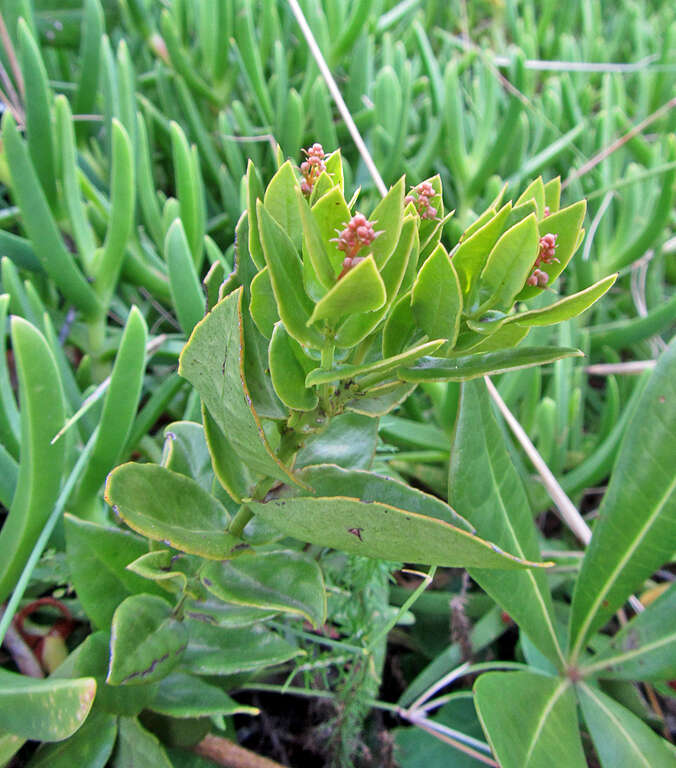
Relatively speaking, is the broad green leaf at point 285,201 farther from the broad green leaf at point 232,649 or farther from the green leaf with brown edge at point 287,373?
the broad green leaf at point 232,649

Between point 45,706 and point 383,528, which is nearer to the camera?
point 383,528

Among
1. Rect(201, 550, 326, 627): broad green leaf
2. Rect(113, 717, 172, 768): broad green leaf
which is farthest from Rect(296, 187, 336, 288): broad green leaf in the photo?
Rect(113, 717, 172, 768): broad green leaf

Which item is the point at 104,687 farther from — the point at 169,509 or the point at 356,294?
the point at 356,294

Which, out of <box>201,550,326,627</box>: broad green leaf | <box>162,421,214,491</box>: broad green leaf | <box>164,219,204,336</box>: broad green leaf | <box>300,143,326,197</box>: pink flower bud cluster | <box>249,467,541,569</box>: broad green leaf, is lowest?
<box>201,550,326,627</box>: broad green leaf

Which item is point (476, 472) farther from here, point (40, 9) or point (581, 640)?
point (40, 9)

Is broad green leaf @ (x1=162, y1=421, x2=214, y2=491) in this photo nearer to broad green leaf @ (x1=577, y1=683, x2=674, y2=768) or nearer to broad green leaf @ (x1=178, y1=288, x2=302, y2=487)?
broad green leaf @ (x1=178, y1=288, x2=302, y2=487)

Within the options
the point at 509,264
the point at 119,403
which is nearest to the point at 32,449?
the point at 119,403

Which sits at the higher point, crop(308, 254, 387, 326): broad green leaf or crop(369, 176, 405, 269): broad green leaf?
crop(369, 176, 405, 269): broad green leaf
